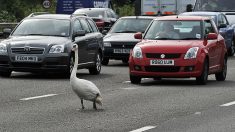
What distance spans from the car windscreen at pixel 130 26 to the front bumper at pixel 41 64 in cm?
880

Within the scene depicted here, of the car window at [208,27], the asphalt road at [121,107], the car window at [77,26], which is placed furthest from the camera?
the car window at [77,26]

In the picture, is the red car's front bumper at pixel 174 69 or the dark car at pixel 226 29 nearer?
the red car's front bumper at pixel 174 69

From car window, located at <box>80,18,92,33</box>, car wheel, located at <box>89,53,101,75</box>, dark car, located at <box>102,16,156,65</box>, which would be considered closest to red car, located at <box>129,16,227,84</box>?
car wheel, located at <box>89,53,101,75</box>

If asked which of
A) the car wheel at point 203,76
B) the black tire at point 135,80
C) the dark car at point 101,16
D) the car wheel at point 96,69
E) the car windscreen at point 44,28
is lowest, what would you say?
the dark car at point 101,16

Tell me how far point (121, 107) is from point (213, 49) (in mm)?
7064

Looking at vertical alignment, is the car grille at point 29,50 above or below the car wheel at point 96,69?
above

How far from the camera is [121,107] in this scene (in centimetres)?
1518

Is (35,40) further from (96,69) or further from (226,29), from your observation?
(226,29)

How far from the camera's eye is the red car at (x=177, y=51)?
67.1ft

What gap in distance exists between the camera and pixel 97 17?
48344mm

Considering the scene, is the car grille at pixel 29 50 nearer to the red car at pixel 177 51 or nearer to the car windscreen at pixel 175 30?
the red car at pixel 177 51

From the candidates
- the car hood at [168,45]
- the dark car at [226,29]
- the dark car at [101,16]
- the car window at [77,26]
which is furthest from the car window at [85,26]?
the dark car at [101,16]

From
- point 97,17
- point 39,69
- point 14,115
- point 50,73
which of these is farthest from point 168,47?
point 97,17

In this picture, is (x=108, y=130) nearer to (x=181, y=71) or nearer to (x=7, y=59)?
(x=181, y=71)
